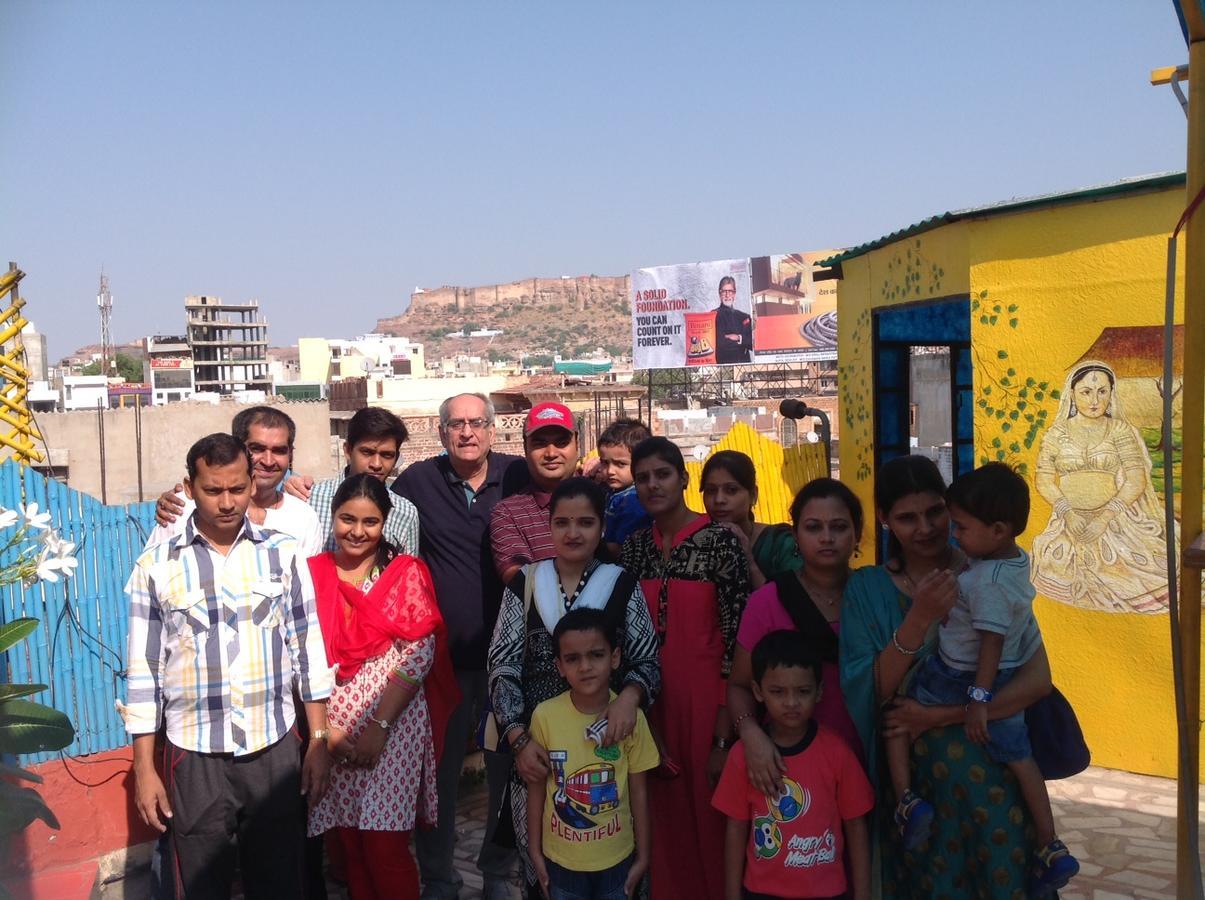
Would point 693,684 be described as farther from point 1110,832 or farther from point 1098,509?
point 1098,509

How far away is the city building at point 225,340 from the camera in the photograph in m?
73.5

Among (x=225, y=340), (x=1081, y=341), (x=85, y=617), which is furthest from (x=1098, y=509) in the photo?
(x=225, y=340)

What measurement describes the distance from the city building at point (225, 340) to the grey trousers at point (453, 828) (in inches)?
2732

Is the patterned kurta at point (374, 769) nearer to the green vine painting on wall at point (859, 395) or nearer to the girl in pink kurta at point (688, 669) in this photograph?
the girl in pink kurta at point (688, 669)

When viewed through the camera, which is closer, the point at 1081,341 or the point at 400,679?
the point at 400,679

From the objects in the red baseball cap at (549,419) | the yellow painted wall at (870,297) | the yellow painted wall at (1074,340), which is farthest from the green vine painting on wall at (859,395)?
the red baseball cap at (549,419)

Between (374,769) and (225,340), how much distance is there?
82.2 meters

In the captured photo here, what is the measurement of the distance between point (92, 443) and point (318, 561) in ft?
62.2

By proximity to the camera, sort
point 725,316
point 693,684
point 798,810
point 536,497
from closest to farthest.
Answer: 1. point 798,810
2. point 693,684
3. point 536,497
4. point 725,316

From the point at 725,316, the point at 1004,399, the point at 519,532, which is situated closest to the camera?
the point at 519,532

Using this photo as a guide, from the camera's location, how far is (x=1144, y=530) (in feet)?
15.4

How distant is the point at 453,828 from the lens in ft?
11.6

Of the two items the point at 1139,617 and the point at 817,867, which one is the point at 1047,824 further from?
the point at 1139,617

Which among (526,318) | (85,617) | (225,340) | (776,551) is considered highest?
(526,318)
